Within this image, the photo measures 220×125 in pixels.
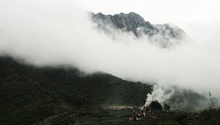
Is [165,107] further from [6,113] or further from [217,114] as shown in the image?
[6,113]

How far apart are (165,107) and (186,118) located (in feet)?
238

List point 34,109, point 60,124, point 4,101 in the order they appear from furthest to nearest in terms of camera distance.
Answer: point 4,101 < point 34,109 < point 60,124

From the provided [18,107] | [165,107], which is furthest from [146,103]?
[18,107]

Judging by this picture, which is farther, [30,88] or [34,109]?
[30,88]

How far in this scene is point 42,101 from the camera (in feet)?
589

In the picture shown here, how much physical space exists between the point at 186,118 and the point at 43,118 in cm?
9246

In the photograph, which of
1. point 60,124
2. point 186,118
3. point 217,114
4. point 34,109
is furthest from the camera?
point 34,109

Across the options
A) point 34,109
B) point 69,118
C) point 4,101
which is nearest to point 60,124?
point 69,118

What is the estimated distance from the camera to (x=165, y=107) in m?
174

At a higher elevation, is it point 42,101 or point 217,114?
point 42,101

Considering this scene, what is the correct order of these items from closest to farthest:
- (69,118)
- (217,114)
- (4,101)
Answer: (217,114) → (69,118) → (4,101)

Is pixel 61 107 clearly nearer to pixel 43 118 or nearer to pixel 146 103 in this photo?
pixel 43 118

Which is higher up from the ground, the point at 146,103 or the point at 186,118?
the point at 146,103

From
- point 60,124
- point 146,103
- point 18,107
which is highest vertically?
point 146,103
